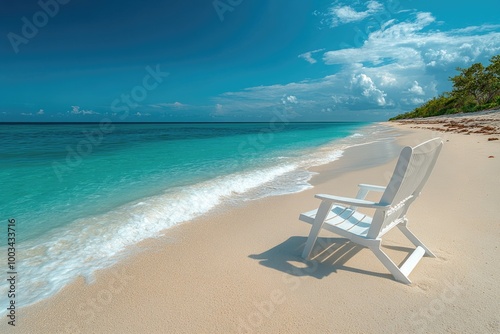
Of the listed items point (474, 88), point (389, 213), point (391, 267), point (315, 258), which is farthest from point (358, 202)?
point (474, 88)

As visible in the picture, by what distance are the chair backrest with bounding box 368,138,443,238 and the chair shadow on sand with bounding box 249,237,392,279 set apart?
69cm

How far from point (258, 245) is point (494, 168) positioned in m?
8.22

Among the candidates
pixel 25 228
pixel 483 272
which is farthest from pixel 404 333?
pixel 25 228

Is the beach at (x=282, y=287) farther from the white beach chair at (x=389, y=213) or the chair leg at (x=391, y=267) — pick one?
the white beach chair at (x=389, y=213)

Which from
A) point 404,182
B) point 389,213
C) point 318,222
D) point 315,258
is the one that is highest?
point 404,182

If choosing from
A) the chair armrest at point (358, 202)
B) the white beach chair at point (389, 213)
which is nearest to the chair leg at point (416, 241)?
the white beach chair at point (389, 213)

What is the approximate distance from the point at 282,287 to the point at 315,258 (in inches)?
32.9

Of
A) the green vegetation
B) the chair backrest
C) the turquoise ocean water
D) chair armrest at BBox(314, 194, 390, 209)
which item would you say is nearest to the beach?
the turquoise ocean water

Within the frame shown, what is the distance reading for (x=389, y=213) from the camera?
315 centimetres

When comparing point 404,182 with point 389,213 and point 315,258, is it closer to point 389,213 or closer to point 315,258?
point 389,213

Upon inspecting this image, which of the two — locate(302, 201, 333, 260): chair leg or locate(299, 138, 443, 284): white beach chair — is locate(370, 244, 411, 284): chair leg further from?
locate(302, 201, 333, 260): chair leg

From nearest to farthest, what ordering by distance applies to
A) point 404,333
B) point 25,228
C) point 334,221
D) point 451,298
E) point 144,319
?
point 404,333 → point 144,319 → point 451,298 → point 334,221 → point 25,228

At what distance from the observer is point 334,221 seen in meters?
3.58

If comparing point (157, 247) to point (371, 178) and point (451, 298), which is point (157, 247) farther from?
point (371, 178)
